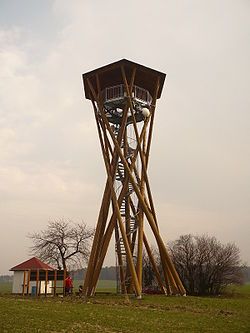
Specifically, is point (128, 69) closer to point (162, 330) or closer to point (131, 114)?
point (131, 114)

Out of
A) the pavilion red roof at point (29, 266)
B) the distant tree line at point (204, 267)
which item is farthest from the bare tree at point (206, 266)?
the pavilion red roof at point (29, 266)

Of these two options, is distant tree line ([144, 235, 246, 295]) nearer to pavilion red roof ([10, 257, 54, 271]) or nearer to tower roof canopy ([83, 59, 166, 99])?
pavilion red roof ([10, 257, 54, 271])

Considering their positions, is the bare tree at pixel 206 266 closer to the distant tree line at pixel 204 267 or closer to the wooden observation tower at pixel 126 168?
the distant tree line at pixel 204 267

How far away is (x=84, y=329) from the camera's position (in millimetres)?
9516

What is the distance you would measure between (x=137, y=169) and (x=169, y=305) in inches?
350

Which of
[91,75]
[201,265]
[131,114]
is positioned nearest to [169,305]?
[131,114]

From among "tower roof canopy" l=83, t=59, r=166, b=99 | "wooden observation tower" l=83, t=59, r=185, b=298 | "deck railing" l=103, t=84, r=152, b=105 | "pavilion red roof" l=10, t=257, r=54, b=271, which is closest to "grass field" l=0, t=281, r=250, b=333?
"wooden observation tower" l=83, t=59, r=185, b=298

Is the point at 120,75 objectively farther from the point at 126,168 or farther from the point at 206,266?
the point at 206,266

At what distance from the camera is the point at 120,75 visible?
74.2 feet

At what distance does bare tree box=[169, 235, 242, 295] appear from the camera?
35938 millimetres

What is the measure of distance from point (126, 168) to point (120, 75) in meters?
6.00

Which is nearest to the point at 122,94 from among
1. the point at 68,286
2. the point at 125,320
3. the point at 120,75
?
the point at 120,75

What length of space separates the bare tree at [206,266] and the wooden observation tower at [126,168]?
15.4 m

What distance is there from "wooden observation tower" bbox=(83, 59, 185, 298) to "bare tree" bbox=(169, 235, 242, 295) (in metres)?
15.4
